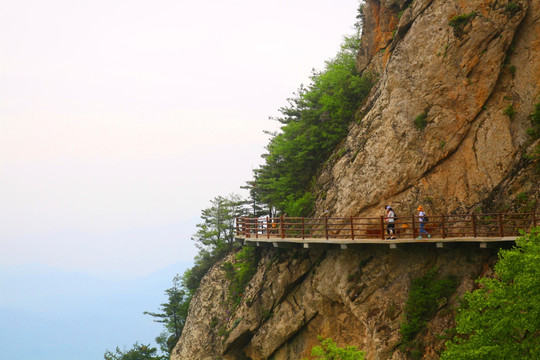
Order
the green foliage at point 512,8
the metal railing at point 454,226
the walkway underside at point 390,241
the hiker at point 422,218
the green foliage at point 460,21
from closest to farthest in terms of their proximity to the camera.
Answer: the walkway underside at point 390,241 < the metal railing at point 454,226 < the hiker at point 422,218 < the green foliage at point 512,8 < the green foliage at point 460,21

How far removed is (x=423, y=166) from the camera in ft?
81.3

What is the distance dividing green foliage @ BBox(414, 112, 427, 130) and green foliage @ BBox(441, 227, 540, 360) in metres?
9.96

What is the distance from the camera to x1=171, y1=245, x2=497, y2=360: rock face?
21.8 meters

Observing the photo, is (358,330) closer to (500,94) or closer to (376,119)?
(376,119)

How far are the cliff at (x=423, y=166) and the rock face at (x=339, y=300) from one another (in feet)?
0.21

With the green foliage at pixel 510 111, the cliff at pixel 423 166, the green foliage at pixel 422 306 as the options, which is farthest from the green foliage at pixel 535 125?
the green foliage at pixel 422 306

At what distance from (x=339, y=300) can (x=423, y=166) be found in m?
8.55

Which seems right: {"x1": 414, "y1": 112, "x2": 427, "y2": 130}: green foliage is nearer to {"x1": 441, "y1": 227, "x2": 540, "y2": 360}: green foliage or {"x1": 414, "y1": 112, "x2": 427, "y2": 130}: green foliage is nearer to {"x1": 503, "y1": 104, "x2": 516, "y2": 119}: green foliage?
{"x1": 503, "y1": 104, "x2": 516, "y2": 119}: green foliage

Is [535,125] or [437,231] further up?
[535,125]

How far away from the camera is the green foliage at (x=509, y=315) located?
1464 cm

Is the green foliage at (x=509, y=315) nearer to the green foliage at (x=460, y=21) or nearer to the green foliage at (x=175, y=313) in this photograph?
the green foliage at (x=460, y=21)

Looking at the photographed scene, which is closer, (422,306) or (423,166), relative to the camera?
(422,306)

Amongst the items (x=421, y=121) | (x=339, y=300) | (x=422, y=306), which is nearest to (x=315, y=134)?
(x=421, y=121)

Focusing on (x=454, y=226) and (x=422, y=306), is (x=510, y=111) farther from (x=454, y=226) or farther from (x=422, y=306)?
(x=422, y=306)
